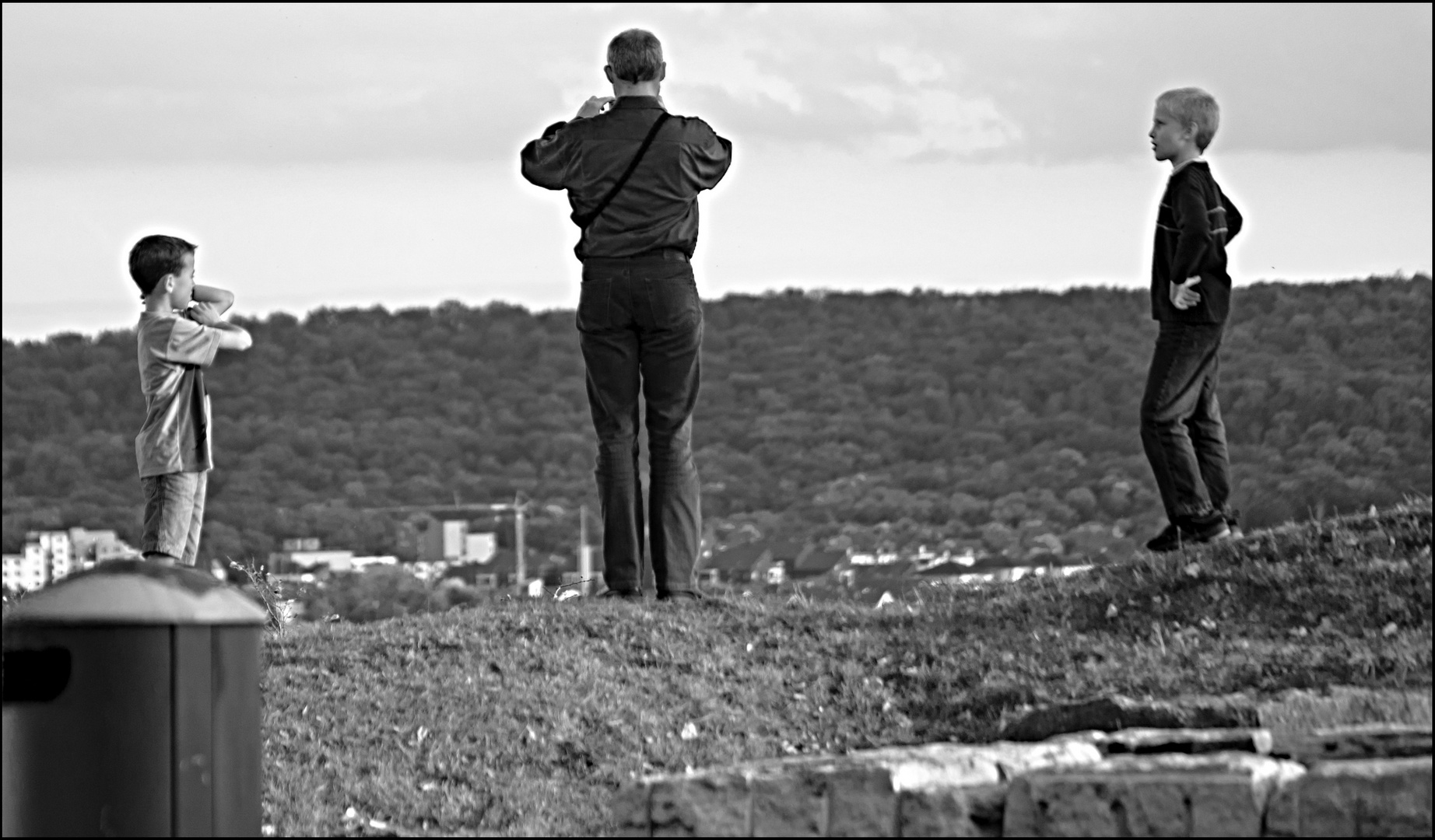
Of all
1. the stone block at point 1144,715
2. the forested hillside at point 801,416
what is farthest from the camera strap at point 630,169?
the forested hillside at point 801,416

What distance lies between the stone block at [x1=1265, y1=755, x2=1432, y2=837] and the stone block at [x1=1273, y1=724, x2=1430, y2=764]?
0.59 meters

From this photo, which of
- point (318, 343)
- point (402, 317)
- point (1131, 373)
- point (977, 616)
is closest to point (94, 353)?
point (318, 343)

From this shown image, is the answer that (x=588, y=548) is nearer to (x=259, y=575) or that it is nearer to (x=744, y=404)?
(x=744, y=404)

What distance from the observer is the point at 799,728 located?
8.42m

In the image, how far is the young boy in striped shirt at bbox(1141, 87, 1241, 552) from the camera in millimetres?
9977

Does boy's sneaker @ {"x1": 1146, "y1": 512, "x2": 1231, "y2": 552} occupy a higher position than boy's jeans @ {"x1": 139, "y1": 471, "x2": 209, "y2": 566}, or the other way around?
boy's jeans @ {"x1": 139, "y1": 471, "x2": 209, "y2": 566}

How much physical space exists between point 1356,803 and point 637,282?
17.5 ft

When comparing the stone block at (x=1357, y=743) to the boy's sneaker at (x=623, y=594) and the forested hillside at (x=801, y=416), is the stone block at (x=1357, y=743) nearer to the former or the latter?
the boy's sneaker at (x=623, y=594)

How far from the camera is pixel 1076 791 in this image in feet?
17.4

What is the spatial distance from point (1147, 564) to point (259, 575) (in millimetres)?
4990

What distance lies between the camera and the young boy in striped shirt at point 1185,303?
393 inches

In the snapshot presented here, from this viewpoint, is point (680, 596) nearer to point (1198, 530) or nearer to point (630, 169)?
point (630, 169)

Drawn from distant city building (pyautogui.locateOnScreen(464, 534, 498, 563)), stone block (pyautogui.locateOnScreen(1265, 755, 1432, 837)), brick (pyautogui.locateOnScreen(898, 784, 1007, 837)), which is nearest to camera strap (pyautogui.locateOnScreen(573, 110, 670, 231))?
brick (pyautogui.locateOnScreen(898, 784, 1007, 837))

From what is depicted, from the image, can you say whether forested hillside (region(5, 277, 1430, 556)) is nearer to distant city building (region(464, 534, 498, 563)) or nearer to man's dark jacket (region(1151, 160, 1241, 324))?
distant city building (region(464, 534, 498, 563))
